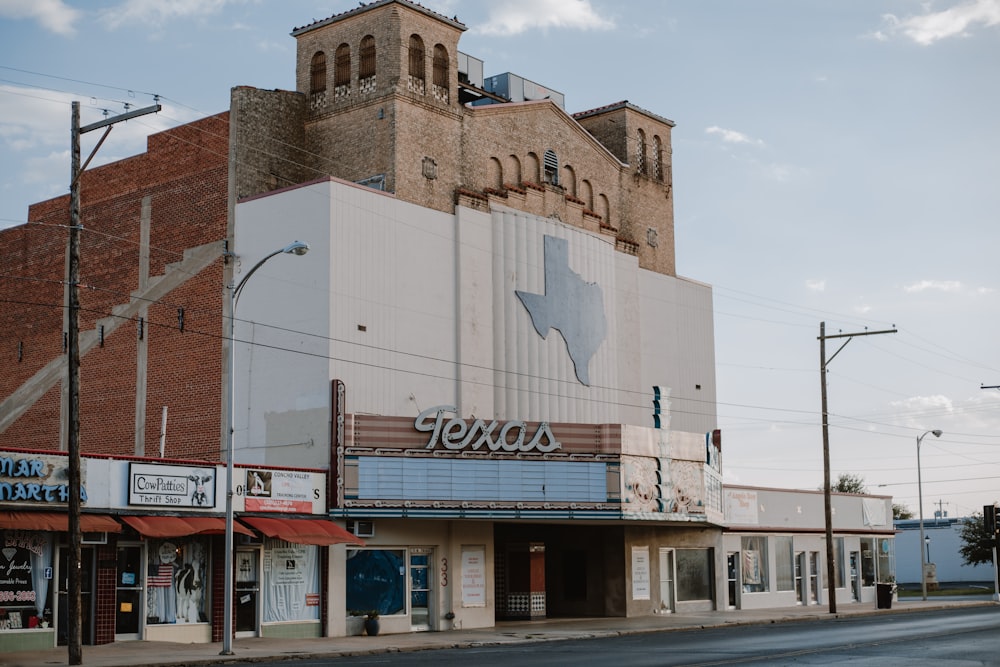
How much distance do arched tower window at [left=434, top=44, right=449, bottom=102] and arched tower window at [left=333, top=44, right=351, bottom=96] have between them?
3.22 meters

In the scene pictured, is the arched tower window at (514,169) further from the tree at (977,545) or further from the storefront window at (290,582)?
the tree at (977,545)

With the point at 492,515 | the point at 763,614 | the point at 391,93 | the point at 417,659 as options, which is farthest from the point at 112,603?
the point at 763,614

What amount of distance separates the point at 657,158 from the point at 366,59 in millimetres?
18408

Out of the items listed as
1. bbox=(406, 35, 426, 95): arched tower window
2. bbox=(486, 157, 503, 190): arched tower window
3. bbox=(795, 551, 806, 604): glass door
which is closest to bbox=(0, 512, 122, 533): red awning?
bbox=(406, 35, 426, 95): arched tower window

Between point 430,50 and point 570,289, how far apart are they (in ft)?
35.0

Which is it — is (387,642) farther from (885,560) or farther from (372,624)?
(885,560)

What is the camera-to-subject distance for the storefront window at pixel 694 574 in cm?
5075

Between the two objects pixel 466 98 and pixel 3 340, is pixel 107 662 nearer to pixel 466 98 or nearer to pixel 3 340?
pixel 3 340

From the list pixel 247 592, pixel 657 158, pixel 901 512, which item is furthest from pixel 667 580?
pixel 901 512

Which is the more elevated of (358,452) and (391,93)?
(391,93)

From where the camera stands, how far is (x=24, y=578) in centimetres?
2905

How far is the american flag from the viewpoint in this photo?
31928 millimetres

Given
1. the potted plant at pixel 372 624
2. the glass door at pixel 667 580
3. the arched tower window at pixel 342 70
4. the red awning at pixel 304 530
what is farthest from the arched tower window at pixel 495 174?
the potted plant at pixel 372 624

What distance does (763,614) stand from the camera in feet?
160
